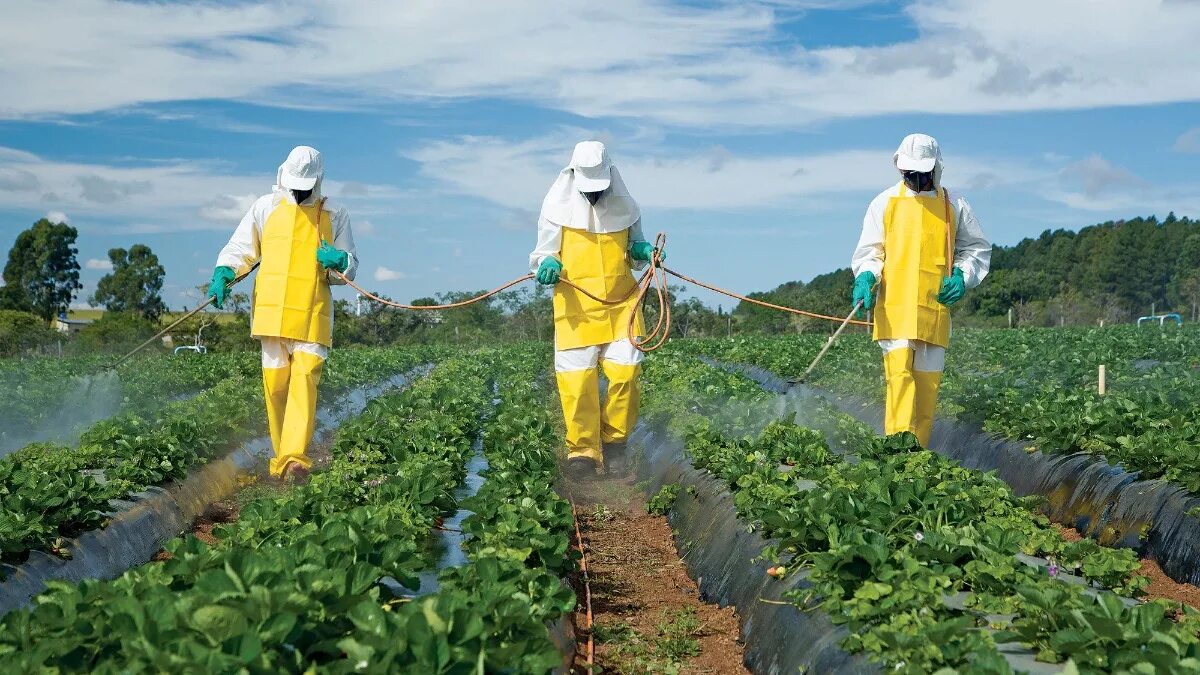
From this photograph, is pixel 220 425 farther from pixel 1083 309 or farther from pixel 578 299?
pixel 1083 309

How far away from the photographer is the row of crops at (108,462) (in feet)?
19.0

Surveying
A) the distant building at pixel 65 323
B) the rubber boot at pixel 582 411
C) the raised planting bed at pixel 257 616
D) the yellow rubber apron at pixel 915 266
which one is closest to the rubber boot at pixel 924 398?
the yellow rubber apron at pixel 915 266

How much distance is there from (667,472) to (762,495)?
3.19m

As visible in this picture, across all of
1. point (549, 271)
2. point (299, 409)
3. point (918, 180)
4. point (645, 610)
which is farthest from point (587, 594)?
point (918, 180)

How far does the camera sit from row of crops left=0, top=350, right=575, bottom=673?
3221 millimetres

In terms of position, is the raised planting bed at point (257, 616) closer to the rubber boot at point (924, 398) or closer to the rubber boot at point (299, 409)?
the rubber boot at point (299, 409)

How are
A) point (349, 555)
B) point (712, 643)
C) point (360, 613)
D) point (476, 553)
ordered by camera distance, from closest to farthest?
1. point (360, 613)
2. point (349, 555)
3. point (476, 553)
4. point (712, 643)

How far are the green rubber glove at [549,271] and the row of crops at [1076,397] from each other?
349cm

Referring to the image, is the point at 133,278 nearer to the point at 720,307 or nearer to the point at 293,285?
the point at 720,307

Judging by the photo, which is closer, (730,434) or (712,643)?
(712,643)

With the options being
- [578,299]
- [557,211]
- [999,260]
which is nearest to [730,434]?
[578,299]

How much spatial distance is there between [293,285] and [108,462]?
164 cm

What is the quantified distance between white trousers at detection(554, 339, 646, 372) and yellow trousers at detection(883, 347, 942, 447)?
1.76 m

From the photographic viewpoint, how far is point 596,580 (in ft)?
21.6
